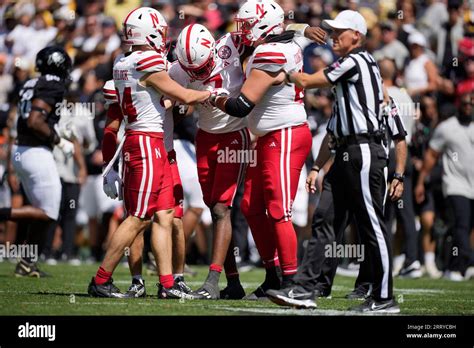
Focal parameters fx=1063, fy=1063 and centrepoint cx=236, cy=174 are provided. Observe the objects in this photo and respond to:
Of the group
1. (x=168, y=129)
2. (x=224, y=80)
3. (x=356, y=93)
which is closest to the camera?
(x=356, y=93)

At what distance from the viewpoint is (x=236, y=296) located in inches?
349

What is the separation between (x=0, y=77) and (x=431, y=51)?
7763mm

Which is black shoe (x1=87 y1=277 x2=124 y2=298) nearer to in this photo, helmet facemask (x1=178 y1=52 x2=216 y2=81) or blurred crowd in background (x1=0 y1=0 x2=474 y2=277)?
helmet facemask (x1=178 y1=52 x2=216 y2=81)

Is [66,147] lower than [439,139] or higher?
lower

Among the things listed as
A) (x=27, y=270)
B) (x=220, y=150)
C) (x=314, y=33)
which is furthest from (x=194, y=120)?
(x=314, y=33)

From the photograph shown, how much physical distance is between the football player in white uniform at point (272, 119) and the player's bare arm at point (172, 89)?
196mm

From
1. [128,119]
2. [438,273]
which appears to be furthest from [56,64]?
[438,273]

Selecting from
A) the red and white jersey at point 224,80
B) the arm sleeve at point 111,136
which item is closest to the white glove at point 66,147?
the arm sleeve at point 111,136

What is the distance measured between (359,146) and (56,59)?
14.8 ft

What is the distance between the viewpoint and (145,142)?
8.37 metres

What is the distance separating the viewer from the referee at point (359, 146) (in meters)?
7.55

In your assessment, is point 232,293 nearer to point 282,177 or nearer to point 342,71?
point 282,177

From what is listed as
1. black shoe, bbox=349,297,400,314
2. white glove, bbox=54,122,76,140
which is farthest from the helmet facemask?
white glove, bbox=54,122,76,140

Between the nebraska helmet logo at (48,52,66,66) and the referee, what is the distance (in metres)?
4.05
